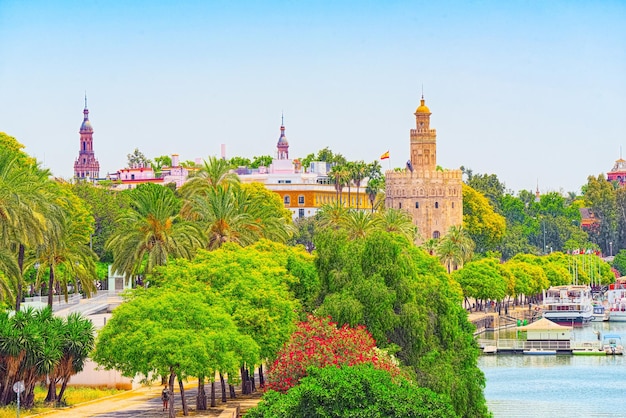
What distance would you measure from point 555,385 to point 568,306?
166 feet

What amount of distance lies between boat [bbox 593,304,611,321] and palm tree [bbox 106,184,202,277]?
80540 millimetres

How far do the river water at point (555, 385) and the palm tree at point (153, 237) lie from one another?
55.4 ft

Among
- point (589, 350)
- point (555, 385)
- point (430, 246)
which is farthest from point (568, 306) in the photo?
point (555, 385)

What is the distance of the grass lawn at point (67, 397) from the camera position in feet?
171

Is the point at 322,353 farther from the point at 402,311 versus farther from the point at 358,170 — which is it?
the point at 358,170

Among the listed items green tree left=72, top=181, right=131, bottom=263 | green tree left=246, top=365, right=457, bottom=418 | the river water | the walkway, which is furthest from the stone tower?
green tree left=246, top=365, right=457, bottom=418

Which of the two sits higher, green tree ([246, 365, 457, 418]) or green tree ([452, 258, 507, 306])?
green tree ([452, 258, 507, 306])

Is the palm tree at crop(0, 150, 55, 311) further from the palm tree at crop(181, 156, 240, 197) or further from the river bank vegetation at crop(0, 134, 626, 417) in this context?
the palm tree at crop(181, 156, 240, 197)

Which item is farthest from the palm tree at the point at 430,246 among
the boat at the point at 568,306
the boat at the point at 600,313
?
the boat at the point at 600,313

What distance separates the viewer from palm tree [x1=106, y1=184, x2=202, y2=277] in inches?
2692

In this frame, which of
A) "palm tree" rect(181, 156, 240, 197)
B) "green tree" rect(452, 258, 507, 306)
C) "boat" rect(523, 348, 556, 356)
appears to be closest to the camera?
"palm tree" rect(181, 156, 240, 197)

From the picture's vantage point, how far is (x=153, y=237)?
69.1m

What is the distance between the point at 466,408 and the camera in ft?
184

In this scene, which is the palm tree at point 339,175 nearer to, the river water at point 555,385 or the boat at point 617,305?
the boat at point 617,305
